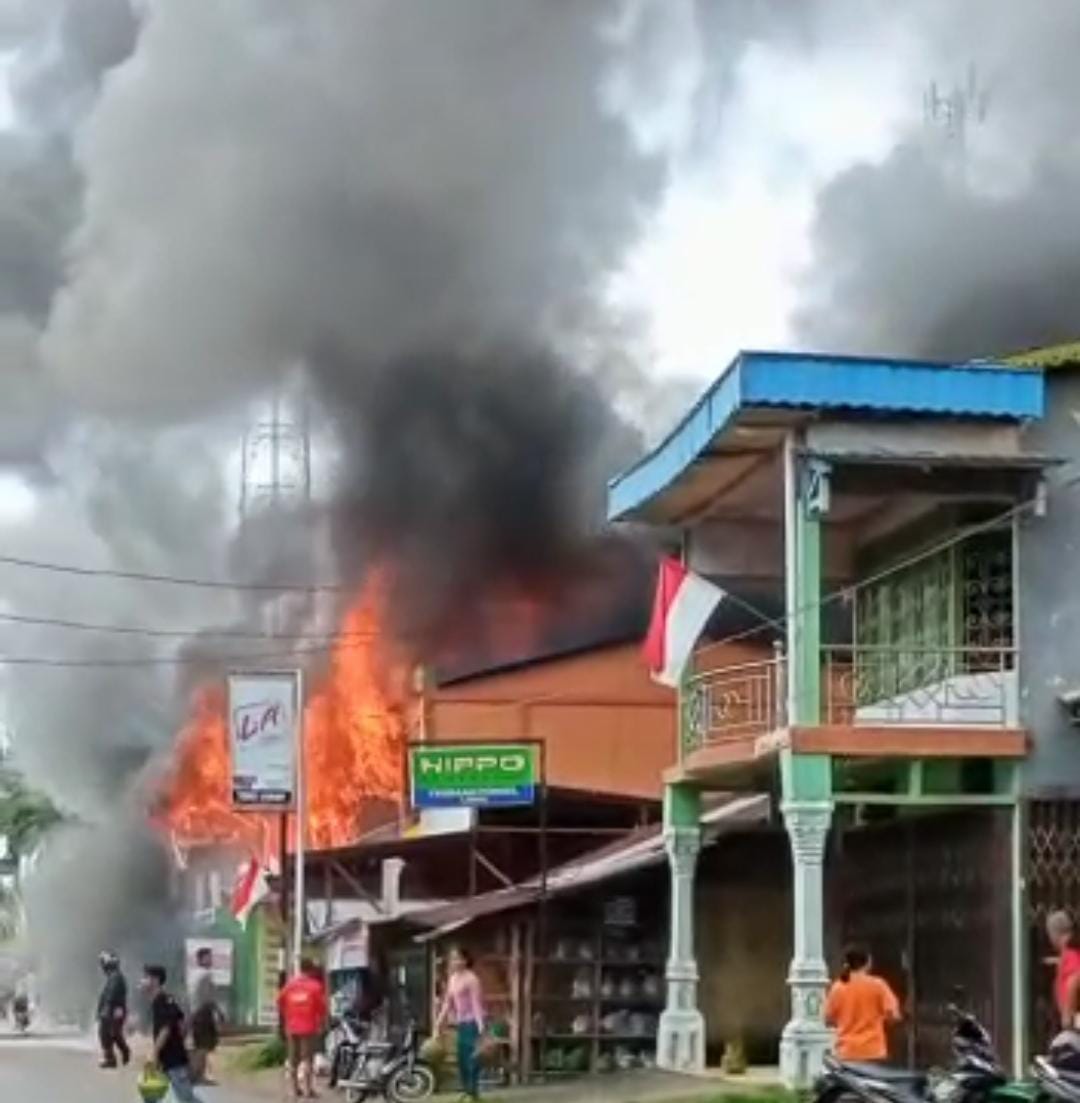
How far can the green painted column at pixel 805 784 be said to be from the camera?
21.9 meters

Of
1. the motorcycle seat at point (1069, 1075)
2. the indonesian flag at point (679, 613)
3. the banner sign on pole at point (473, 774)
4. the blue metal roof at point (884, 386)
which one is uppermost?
the blue metal roof at point (884, 386)

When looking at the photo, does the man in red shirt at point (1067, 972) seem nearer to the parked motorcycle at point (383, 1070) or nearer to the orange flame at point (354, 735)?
the parked motorcycle at point (383, 1070)

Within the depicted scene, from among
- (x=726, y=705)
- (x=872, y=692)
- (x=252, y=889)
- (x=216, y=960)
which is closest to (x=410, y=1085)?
(x=726, y=705)

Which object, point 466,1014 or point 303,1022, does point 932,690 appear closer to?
point 466,1014

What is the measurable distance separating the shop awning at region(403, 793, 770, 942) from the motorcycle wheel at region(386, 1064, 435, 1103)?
2051 mm

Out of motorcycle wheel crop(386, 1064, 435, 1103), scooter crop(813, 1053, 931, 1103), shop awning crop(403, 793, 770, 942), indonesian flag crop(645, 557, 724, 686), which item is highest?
indonesian flag crop(645, 557, 724, 686)

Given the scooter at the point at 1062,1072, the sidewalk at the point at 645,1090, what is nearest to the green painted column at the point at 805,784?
the sidewalk at the point at 645,1090

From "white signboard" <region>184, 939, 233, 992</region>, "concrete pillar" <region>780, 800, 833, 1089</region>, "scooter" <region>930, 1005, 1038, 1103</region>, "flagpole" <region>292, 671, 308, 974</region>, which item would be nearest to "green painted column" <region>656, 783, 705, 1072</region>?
"concrete pillar" <region>780, 800, 833, 1089</region>

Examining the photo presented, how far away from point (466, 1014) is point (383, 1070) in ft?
6.33

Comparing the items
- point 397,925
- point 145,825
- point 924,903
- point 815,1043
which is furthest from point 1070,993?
point 145,825

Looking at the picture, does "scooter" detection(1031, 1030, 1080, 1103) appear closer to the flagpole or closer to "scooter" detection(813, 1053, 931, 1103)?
"scooter" detection(813, 1053, 931, 1103)

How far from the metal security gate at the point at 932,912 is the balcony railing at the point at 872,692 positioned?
0.95 metres

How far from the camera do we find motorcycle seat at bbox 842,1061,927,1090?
15.4 metres

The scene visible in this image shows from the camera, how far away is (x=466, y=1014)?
952 inches
